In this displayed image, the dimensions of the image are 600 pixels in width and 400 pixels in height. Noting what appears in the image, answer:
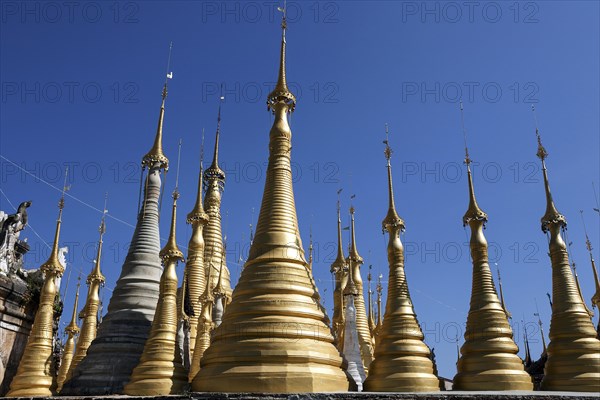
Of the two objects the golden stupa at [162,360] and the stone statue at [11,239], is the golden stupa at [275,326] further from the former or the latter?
the stone statue at [11,239]

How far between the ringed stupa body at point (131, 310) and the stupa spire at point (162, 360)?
2.58m

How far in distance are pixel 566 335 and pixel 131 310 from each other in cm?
1650

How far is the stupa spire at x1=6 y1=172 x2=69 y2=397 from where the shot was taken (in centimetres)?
2173

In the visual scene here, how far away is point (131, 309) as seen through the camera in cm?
2148

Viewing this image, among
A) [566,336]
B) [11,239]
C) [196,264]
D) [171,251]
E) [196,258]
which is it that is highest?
[11,239]

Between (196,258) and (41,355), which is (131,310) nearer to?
(41,355)

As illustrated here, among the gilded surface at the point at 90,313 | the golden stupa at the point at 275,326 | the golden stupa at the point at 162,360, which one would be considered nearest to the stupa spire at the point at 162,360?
the golden stupa at the point at 162,360

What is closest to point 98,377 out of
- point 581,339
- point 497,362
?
point 497,362

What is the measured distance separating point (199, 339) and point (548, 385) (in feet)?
43.7

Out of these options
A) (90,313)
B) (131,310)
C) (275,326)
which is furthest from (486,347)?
(90,313)

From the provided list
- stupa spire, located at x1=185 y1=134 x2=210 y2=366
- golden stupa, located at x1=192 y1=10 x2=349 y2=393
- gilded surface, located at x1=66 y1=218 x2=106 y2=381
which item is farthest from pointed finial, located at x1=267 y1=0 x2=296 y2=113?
gilded surface, located at x1=66 y1=218 x2=106 y2=381

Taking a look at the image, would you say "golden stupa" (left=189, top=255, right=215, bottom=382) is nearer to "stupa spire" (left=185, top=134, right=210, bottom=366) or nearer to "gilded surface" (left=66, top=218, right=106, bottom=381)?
"stupa spire" (left=185, top=134, right=210, bottom=366)

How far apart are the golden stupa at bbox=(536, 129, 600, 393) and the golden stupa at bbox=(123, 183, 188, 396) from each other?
13145 mm

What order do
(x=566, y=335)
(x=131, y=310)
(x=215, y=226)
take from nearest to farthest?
(x=566, y=335) < (x=131, y=310) < (x=215, y=226)
